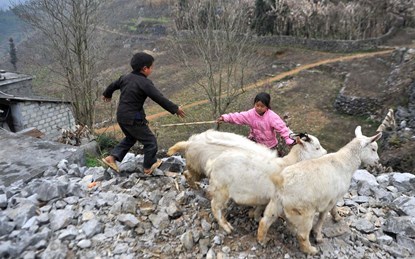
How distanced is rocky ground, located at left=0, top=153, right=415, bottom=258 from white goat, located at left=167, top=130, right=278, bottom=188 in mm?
324

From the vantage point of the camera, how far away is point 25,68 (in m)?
44.5

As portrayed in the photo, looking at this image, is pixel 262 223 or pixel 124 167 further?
pixel 124 167

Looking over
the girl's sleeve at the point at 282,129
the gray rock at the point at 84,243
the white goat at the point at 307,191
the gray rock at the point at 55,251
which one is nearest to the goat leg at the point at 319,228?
the white goat at the point at 307,191

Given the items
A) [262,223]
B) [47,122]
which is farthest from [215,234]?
[47,122]

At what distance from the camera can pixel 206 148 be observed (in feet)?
16.7

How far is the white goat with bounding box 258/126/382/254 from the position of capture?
13.3ft

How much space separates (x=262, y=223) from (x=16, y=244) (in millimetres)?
2851

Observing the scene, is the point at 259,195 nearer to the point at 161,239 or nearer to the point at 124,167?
the point at 161,239

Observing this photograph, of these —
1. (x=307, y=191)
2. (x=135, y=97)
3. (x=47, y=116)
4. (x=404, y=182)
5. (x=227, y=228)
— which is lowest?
(x=47, y=116)

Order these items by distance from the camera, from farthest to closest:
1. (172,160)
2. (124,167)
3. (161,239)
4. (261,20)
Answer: (261,20) → (172,160) → (124,167) → (161,239)

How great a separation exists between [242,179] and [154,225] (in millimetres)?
1299

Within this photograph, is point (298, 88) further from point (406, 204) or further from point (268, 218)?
point (268, 218)

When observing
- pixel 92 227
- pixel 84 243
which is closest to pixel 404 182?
pixel 92 227

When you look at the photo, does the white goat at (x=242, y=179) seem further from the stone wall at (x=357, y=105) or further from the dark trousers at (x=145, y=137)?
the stone wall at (x=357, y=105)
